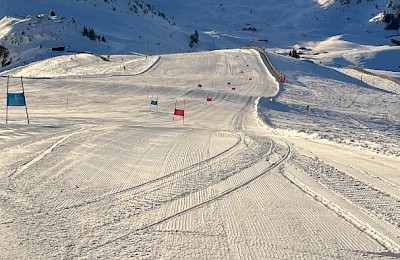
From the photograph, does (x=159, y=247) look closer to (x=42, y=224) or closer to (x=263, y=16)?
(x=42, y=224)

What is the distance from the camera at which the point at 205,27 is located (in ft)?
400

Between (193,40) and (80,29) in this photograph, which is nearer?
Result: (80,29)

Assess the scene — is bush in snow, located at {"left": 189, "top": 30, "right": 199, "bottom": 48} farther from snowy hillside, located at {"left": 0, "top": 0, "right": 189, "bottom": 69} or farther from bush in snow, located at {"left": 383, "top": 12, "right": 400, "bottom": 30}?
bush in snow, located at {"left": 383, "top": 12, "right": 400, "bottom": 30}

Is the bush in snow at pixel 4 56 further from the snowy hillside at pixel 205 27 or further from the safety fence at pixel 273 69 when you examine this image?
the safety fence at pixel 273 69

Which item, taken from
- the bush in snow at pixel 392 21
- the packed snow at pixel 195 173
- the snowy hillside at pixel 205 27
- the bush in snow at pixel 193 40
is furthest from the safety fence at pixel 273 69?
the bush in snow at pixel 392 21

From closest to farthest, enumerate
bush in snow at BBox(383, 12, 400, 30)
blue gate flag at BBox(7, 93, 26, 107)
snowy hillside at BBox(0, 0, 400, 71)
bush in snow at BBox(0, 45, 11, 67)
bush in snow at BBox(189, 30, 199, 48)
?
1. blue gate flag at BBox(7, 93, 26, 107)
2. bush in snow at BBox(0, 45, 11, 67)
3. snowy hillside at BBox(0, 0, 400, 71)
4. bush in snow at BBox(189, 30, 199, 48)
5. bush in snow at BBox(383, 12, 400, 30)

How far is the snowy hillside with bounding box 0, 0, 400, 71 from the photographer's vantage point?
6231cm

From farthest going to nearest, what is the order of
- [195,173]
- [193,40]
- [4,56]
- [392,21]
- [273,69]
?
[392,21] < [193,40] < [4,56] < [273,69] < [195,173]

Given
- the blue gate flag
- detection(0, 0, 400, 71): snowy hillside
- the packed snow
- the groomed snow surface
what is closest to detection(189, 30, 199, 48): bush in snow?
detection(0, 0, 400, 71): snowy hillside

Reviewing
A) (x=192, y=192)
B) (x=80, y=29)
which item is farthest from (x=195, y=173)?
(x=80, y=29)

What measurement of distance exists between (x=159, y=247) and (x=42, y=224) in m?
2.02

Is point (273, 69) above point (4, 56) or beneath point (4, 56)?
beneath

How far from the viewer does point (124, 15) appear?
267 ft

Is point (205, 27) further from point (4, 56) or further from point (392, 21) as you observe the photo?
point (4, 56)
